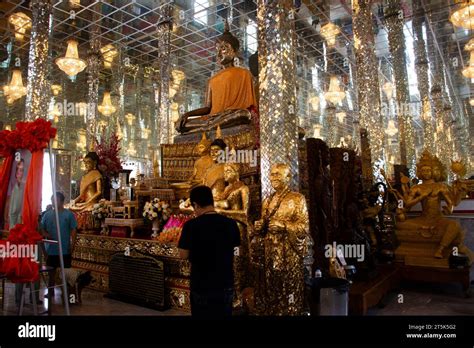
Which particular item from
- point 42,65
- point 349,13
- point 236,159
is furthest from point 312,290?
point 349,13

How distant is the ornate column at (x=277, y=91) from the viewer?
153 inches

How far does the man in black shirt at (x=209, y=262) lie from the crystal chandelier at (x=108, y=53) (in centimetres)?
1213

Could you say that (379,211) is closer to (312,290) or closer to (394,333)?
(312,290)

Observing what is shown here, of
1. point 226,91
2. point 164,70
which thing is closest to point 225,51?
point 226,91

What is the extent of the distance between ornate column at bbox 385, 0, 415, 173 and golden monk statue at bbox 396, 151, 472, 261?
15.1 feet

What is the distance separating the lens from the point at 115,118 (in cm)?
1567

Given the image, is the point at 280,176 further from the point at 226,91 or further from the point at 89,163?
the point at 226,91

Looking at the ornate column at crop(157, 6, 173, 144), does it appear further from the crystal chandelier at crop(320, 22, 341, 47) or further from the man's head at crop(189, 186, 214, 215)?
the man's head at crop(189, 186, 214, 215)

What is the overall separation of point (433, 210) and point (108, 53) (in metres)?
12.3

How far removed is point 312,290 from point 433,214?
2.91 metres

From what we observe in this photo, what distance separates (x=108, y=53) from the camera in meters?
13.0

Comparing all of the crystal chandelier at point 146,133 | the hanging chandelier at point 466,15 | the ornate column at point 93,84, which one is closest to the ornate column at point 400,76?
the hanging chandelier at point 466,15

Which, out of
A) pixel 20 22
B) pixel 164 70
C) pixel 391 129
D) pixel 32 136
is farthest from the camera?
pixel 391 129

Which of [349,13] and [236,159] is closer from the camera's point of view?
[236,159]
